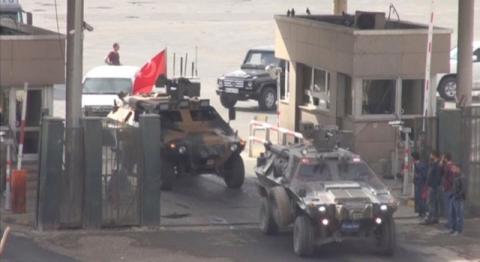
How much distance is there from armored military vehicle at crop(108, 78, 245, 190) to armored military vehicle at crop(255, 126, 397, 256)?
369cm

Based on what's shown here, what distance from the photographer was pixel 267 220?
77.7 ft

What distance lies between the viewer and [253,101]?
142 ft

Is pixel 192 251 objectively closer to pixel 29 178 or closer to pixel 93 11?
pixel 29 178

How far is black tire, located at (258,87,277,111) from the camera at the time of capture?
40.8m

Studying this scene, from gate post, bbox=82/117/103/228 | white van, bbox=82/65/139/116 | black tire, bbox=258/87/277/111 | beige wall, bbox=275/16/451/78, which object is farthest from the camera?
black tire, bbox=258/87/277/111

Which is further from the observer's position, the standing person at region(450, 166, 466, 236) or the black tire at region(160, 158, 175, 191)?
the black tire at region(160, 158, 175, 191)

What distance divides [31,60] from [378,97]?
26.5 feet

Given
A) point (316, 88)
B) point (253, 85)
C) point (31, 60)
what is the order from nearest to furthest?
point (31, 60), point (316, 88), point (253, 85)

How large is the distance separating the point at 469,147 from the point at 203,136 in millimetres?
5659

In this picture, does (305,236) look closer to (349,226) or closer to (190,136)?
(349,226)

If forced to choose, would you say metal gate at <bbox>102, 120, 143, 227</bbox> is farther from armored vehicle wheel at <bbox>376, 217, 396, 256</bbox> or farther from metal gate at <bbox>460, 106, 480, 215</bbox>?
metal gate at <bbox>460, 106, 480, 215</bbox>

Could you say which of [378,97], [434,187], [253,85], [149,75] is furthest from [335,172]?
[253,85]

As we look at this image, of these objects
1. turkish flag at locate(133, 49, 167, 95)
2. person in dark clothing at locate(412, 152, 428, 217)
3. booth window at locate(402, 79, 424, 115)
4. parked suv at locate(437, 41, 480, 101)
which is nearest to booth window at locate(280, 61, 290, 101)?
turkish flag at locate(133, 49, 167, 95)

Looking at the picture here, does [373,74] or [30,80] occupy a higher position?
[373,74]
